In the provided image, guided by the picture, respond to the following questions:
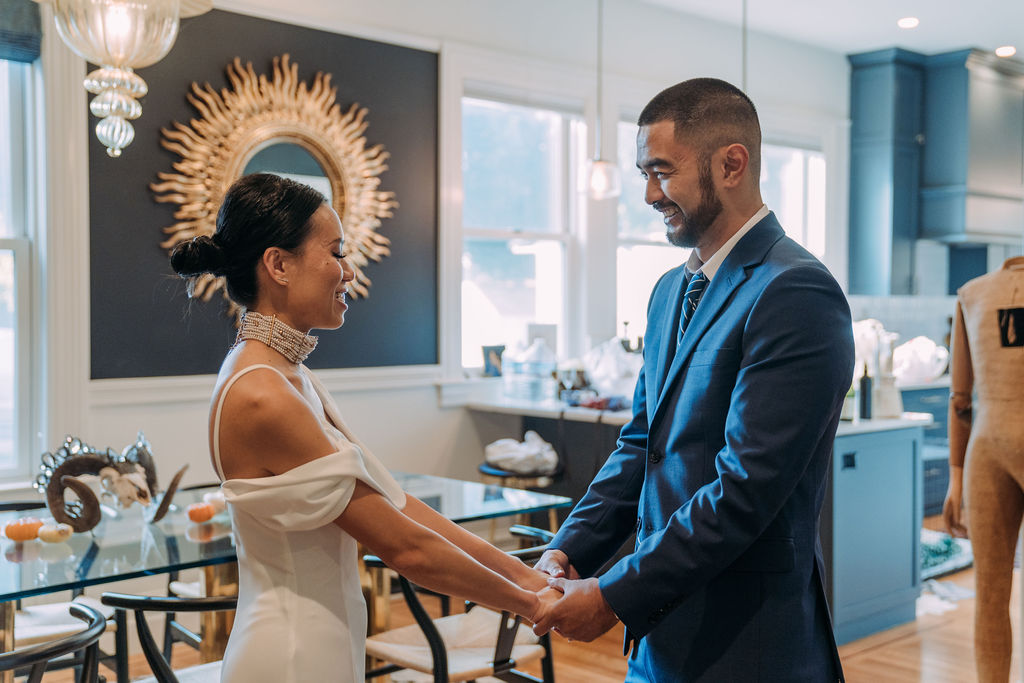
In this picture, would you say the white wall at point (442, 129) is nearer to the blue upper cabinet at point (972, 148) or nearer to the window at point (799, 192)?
the window at point (799, 192)

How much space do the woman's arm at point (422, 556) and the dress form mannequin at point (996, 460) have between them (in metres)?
1.92

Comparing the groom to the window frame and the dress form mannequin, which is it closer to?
the dress form mannequin

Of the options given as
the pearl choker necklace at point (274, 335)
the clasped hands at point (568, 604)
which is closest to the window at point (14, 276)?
the pearl choker necklace at point (274, 335)

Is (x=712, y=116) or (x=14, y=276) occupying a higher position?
(x=712, y=116)

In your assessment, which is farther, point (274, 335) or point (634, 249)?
point (634, 249)

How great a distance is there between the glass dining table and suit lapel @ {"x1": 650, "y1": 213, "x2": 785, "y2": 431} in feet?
4.36

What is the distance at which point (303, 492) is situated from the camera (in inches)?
61.8

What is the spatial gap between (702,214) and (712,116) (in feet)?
0.51

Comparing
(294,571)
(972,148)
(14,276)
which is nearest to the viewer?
(294,571)

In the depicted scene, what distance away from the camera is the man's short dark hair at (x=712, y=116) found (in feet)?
5.46

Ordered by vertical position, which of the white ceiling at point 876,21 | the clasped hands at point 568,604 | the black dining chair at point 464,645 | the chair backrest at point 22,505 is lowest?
the black dining chair at point 464,645

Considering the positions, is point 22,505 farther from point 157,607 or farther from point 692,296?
point 692,296

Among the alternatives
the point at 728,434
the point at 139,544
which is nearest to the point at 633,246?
the point at 139,544

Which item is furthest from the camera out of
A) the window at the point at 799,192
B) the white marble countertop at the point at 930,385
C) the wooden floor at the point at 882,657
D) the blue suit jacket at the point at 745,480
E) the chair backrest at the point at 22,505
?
the window at the point at 799,192
